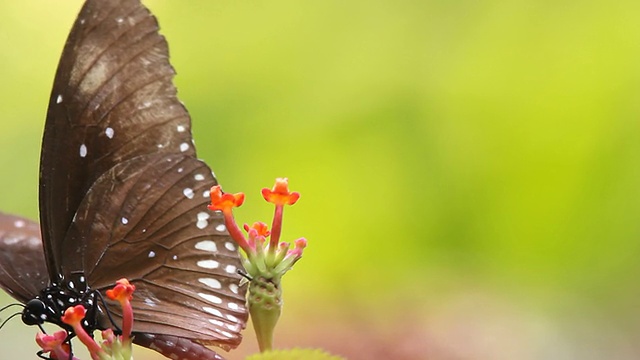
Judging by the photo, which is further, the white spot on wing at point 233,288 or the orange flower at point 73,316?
the white spot on wing at point 233,288

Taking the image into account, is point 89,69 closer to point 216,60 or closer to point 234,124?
point 234,124


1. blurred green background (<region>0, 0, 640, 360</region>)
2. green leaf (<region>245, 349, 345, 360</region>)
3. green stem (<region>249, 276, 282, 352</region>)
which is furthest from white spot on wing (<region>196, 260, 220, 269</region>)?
blurred green background (<region>0, 0, 640, 360</region>)

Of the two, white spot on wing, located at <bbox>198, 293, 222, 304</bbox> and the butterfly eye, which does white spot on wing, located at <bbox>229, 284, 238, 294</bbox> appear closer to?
white spot on wing, located at <bbox>198, 293, 222, 304</bbox>

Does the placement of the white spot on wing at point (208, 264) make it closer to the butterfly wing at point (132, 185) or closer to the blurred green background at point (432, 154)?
the butterfly wing at point (132, 185)

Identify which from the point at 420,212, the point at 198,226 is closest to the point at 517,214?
the point at 420,212

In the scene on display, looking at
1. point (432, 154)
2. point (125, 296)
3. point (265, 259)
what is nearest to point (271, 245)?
point (265, 259)

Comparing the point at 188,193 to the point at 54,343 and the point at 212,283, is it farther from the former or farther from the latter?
the point at 54,343

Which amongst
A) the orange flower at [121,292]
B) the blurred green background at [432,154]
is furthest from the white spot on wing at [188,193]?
the blurred green background at [432,154]
